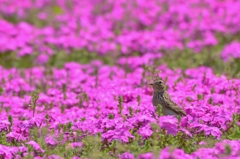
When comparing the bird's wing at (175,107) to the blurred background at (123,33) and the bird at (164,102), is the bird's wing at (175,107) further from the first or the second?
the blurred background at (123,33)

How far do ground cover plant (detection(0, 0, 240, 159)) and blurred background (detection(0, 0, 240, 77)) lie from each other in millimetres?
25

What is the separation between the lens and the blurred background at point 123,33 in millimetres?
12883

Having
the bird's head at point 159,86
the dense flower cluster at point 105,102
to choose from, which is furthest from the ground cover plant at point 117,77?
the bird's head at point 159,86

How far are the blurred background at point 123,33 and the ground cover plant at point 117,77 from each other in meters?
0.03

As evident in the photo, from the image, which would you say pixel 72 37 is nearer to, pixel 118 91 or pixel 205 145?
pixel 118 91

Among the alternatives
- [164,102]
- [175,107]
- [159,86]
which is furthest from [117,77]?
[175,107]

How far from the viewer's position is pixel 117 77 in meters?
11.2

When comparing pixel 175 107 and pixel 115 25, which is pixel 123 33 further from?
pixel 175 107

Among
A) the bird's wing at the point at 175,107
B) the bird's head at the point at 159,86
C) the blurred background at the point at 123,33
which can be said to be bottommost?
the bird's wing at the point at 175,107

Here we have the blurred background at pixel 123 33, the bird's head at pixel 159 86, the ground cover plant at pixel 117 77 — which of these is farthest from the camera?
the blurred background at pixel 123 33

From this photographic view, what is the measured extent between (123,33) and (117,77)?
10.4 ft

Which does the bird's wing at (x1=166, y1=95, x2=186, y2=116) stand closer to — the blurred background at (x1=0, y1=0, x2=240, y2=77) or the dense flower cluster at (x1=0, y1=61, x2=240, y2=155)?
Result: the dense flower cluster at (x1=0, y1=61, x2=240, y2=155)

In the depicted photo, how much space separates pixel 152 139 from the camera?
684 cm

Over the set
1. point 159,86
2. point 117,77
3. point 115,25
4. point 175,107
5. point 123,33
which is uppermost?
point 115,25
